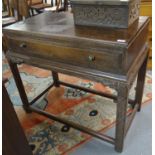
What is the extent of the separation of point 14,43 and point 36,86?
34.7 inches

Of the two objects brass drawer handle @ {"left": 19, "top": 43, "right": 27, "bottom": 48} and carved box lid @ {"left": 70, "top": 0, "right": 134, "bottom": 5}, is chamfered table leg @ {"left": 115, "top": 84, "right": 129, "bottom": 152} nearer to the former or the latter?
carved box lid @ {"left": 70, "top": 0, "right": 134, "bottom": 5}

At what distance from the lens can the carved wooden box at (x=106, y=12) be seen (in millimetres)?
935

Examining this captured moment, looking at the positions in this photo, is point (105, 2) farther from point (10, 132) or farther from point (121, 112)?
point (10, 132)

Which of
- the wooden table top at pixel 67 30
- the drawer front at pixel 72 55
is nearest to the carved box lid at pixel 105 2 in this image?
Answer: the wooden table top at pixel 67 30

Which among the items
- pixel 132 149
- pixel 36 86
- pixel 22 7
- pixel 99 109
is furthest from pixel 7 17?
pixel 132 149

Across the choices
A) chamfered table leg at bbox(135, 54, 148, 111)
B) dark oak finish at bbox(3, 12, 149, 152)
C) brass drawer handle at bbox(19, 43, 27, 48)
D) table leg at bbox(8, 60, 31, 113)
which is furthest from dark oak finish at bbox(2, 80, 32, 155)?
chamfered table leg at bbox(135, 54, 148, 111)

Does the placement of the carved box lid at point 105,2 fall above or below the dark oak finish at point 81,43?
above

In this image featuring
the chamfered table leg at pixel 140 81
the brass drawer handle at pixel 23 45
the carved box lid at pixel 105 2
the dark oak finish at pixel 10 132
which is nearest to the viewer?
the dark oak finish at pixel 10 132

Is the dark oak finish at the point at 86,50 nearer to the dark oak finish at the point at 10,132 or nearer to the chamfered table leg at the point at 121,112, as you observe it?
the chamfered table leg at the point at 121,112

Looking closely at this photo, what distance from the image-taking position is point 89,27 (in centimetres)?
108

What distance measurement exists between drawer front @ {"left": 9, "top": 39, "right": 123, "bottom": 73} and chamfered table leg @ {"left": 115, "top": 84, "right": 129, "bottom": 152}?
106mm

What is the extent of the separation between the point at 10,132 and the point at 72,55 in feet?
1.65

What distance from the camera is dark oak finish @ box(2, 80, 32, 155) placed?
0.79m

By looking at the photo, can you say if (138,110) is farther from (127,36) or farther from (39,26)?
(39,26)
